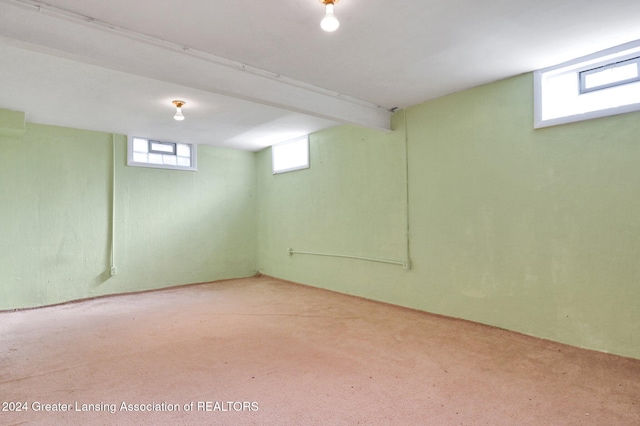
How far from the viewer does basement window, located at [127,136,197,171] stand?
227 inches

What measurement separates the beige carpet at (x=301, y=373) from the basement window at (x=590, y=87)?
7.02 ft

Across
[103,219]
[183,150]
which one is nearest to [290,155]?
[183,150]

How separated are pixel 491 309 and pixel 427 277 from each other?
2.67 ft

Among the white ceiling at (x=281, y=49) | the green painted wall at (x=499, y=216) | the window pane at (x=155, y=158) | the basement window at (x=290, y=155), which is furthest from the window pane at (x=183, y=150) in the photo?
the green painted wall at (x=499, y=216)

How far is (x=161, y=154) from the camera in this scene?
20.0ft

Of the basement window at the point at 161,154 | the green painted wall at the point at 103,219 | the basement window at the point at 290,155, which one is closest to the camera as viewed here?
the green painted wall at the point at 103,219

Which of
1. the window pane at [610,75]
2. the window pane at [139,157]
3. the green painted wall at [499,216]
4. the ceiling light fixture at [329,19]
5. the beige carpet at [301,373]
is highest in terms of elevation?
the ceiling light fixture at [329,19]

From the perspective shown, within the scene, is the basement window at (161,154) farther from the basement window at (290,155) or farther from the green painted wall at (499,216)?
the green painted wall at (499,216)

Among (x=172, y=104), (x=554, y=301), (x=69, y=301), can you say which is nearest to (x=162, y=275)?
(x=69, y=301)

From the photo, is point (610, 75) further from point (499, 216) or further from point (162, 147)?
point (162, 147)

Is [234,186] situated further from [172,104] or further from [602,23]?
[602,23]

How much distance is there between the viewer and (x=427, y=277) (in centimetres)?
427

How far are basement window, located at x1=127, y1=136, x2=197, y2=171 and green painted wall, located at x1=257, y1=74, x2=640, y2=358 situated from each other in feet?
9.13

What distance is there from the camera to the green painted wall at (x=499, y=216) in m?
2.93
